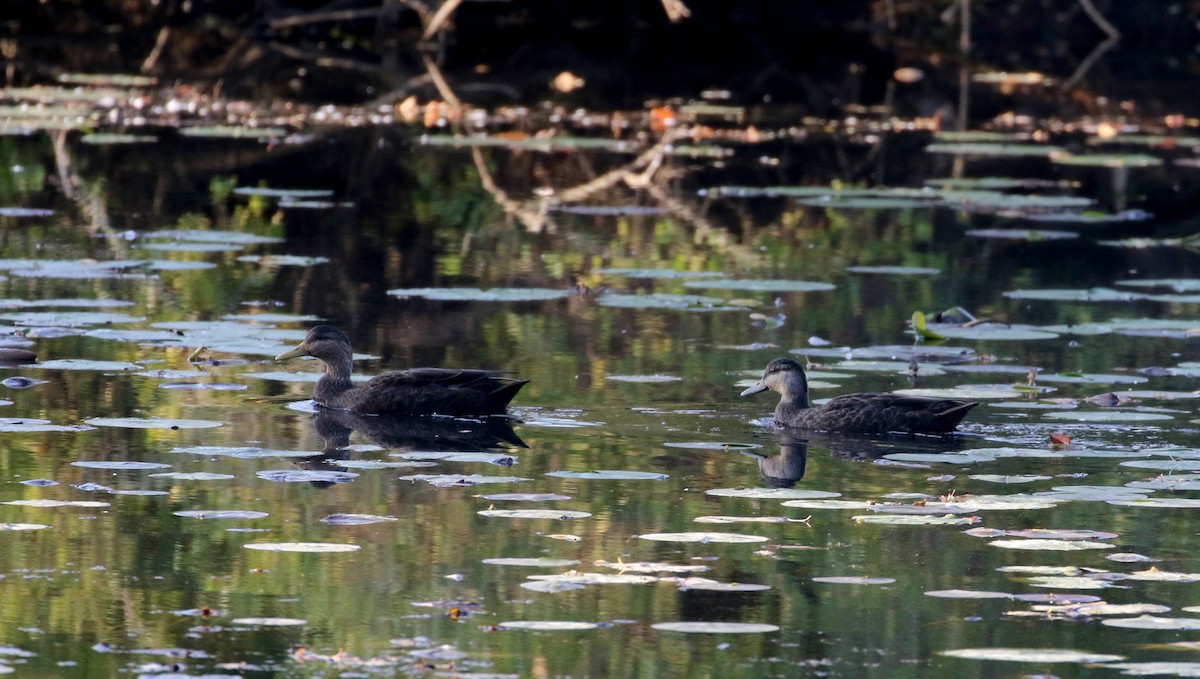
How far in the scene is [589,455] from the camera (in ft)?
27.0

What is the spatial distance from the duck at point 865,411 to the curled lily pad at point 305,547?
292cm

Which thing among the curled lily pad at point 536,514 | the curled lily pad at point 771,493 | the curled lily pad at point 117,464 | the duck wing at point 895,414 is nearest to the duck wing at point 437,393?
the duck wing at point 895,414

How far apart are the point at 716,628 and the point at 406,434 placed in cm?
324

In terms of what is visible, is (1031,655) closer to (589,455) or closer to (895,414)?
(589,455)

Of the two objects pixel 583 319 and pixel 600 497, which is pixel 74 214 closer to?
pixel 583 319

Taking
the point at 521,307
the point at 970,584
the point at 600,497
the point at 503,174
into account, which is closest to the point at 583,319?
the point at 521,307

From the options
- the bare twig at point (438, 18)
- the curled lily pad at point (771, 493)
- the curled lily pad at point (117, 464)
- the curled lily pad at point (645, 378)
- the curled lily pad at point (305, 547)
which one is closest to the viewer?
the curled lily pad at point (305, 547)

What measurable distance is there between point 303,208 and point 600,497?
30.9ft

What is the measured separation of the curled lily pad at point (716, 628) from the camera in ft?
18.9

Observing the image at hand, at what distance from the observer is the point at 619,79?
103 feet

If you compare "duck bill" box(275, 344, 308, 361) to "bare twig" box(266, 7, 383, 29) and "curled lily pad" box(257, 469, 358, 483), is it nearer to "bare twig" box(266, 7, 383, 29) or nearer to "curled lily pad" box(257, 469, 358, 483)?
"curled lily pad" box(257, 469, 358, 483)

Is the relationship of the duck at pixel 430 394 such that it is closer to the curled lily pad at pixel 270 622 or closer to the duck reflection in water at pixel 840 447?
the duck reflection in water at pixel 840 447

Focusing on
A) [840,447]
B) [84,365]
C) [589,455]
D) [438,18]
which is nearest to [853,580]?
[589,455]

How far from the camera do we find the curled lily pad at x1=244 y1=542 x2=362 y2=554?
6.52 m
